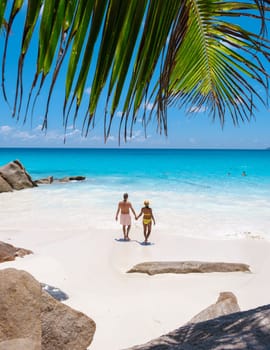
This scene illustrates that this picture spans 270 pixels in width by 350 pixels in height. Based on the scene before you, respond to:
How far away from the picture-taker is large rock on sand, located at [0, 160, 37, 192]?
21.8 metres

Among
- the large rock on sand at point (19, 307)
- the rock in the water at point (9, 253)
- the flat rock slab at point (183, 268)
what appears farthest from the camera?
the rock in the water at point (9, 253)

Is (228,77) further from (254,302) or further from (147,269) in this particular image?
(147,269)

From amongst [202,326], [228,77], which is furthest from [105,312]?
[228,77]

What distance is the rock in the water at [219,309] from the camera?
375 cm

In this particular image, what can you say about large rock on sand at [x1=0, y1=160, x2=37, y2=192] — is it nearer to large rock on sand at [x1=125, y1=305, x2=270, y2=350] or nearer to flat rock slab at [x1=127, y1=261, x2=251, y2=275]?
flat rock slab at [x1=127, y1=261, x2=251, y2=275]

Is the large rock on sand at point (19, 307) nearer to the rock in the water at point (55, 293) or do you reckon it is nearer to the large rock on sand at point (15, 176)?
the rock in the water at point (55, 293)

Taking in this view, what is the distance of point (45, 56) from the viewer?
822 mm

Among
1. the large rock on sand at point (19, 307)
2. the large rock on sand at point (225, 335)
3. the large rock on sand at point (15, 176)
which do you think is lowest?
the large rock on sand at point (15, 176)

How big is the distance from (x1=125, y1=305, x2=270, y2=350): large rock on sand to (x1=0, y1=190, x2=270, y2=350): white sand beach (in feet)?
8.23

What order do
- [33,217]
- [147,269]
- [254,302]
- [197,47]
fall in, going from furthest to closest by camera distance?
[33,217]
[147,269]
[254,302]
[197,47]

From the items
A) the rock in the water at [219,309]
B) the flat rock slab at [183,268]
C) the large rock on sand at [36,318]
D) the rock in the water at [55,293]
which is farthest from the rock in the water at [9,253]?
the rock in the water at [219,309]

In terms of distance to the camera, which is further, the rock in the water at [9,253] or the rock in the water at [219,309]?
the rock in the water at [9,253]

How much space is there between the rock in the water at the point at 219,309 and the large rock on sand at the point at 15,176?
19.7 m

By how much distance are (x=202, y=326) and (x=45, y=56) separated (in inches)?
66.7
